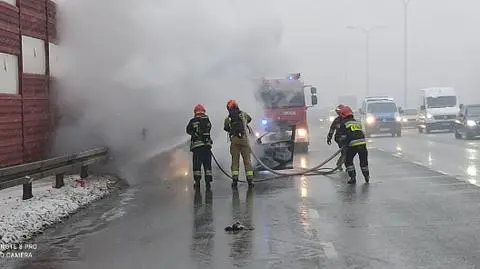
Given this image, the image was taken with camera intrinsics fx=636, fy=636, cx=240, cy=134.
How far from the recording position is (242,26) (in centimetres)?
1673

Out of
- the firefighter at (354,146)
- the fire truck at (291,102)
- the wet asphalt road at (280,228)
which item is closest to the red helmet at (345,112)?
the firefighter at (354,146)

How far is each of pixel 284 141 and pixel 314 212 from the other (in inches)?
230

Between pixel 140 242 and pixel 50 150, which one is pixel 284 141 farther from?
pixel 140 242

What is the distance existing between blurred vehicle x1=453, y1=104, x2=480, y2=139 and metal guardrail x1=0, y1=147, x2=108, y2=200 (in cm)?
2093

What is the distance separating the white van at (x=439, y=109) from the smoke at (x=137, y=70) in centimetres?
2486

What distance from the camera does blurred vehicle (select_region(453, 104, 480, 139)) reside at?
30.2m

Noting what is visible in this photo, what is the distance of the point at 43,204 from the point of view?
33.1 feet

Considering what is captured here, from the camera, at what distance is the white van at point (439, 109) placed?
Answer: 38.1 meters

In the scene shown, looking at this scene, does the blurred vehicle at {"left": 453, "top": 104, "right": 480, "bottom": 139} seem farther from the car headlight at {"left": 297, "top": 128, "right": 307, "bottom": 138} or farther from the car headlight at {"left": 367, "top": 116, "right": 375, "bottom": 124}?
the car headlight at {"left": 297, "top": 128, "right": 307, "bottom": 138}

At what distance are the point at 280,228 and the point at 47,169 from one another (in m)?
5.29

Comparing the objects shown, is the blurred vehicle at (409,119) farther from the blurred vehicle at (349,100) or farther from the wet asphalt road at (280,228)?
the wet asphalt road at (280,228)

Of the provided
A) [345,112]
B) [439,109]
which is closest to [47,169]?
[345,112]

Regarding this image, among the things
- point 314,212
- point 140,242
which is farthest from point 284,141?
point 140,242

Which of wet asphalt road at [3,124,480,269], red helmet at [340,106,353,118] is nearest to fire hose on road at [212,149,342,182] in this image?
wet asphalt road at [3,124,480,269]
